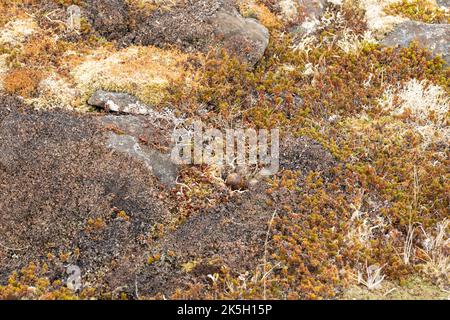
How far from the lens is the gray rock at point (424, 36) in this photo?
10.3 metres

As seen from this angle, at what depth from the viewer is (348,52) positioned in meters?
10.3

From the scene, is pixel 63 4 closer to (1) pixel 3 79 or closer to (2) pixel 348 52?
(1) pixel 3 79

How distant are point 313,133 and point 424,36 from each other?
3.74m

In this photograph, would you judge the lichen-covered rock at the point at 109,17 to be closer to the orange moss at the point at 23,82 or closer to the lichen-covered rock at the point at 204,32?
the lichen-covered rock at the point at 204,32

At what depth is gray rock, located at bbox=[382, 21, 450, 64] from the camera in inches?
406

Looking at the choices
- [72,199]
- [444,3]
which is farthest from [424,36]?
[72,199]

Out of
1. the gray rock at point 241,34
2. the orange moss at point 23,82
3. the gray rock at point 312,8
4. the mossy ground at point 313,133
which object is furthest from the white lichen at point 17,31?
the gray rock at point 312,8

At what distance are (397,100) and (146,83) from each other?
4436 mm

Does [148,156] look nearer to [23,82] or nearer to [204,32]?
[23,82]

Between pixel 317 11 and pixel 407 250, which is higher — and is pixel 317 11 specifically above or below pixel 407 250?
above

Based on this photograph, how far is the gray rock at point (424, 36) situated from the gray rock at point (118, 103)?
5.19 m

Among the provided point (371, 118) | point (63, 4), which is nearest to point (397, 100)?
point (371, 118)

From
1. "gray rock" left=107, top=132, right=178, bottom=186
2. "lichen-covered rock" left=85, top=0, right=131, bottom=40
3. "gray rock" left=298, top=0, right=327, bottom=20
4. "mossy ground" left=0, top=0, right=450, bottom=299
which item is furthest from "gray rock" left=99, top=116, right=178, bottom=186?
"gray rock" left=298, top=0, right=327, bottom=20
